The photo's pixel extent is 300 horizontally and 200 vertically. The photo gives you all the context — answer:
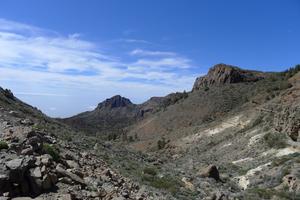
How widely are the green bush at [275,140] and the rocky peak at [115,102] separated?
133 meters

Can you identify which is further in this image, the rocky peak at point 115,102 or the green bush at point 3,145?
the rocky peak at point 115,102

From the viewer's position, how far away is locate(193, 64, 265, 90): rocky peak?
267 ft

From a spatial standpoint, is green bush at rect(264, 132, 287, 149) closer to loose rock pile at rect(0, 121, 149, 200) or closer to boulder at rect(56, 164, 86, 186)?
loose rock pile at rect(0, 121, 149, 200)

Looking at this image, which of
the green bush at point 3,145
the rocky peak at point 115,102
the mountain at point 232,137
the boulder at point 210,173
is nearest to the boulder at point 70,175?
the green bush at point 3,145

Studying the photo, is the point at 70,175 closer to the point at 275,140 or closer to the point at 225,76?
the point at 275,140

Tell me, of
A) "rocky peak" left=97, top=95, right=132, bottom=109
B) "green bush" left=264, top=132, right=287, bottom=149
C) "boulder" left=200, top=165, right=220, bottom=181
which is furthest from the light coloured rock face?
"rocky peak" left=97, top=95, right=132, bottom=109

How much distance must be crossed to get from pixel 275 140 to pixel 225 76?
52.6m

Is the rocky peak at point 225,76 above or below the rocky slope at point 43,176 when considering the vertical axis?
above

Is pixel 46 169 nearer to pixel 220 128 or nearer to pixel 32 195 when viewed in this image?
pixel 32 195

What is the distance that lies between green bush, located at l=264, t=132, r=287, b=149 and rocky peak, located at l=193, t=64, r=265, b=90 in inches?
1951

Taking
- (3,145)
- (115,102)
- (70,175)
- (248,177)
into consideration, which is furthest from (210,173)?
(115,102)

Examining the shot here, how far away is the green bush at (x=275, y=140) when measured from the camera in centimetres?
2920

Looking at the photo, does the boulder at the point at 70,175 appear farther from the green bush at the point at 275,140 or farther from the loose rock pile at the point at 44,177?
the green bush at the point at 275,140

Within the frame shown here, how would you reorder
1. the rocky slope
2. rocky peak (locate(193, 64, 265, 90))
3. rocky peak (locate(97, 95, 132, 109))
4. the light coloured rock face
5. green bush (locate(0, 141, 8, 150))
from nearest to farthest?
the rocky slope, green bush (locate(0, 141, 8, 150)), the light coloured rock face, rocky peak (locate(193, 64, 265, 90)), rocky peak (locate(97, 95, 132, 109))
